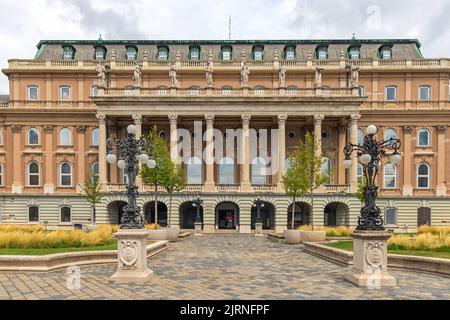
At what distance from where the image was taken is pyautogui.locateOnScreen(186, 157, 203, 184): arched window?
143 feet

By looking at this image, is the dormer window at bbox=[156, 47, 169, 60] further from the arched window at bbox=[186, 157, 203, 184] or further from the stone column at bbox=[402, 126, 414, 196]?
the stone column at bbox=[402, 126, 414, 196]

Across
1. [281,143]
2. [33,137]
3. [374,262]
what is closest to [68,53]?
[33,137]

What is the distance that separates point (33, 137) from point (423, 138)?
4384cm

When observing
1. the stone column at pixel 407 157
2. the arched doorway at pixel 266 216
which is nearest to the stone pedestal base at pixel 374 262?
the arched doorway at pixel 266 216

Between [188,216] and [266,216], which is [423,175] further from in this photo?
[188,216]

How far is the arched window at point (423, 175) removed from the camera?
43.3 metres

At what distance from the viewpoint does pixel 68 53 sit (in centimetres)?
4653

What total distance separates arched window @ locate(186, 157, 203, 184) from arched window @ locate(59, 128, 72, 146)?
545 inches

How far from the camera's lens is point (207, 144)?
136 feet

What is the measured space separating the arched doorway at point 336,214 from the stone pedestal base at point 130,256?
31.5m

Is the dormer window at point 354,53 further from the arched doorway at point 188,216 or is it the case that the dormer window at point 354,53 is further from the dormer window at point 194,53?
the arched doorway at point 188,216

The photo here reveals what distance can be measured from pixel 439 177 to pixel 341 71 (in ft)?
52.0
